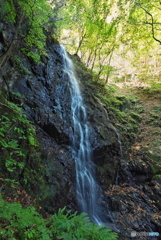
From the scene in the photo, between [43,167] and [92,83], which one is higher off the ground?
[92,83]

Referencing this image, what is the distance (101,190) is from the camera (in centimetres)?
650

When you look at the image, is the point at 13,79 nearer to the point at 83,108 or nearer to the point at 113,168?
the point at 83,108

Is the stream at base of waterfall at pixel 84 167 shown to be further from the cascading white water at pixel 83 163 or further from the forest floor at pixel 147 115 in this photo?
the forest floor at pixel 147 115

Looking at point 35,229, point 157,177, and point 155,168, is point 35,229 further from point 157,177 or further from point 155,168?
point 155,168

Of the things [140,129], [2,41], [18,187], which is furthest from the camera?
[140,129]

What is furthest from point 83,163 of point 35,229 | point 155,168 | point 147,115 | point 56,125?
point 147,115

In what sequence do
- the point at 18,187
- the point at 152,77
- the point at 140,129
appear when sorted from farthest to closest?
the point at 152,77
the point at 140,129
the point at 18,187

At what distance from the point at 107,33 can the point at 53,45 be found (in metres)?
4.02

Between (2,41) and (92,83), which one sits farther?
(92,83)

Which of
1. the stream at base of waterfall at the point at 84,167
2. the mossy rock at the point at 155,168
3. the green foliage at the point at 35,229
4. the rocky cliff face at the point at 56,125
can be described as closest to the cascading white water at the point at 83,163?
the stream at base of waterfall at the point at 84,167

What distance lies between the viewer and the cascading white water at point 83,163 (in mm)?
5636

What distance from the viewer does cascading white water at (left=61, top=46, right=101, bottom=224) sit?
18.5 ft

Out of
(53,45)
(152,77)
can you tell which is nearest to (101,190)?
(53,45)

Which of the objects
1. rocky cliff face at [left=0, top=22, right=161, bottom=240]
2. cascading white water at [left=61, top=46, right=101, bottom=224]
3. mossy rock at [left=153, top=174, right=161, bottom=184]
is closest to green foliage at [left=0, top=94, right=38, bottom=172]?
rocky cliff face at [left=0, top=22, right=161, bottom=240]
